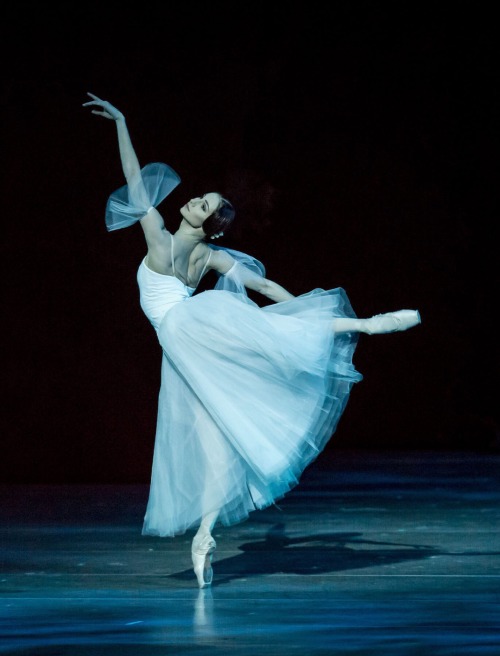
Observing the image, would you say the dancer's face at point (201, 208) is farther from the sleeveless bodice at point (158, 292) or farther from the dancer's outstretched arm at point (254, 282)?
the dancer's outstretched arm at point (254, 282)

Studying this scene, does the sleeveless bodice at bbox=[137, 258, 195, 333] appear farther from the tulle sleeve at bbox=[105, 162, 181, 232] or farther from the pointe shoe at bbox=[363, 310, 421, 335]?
the pointe shoe at bbox=[363, 310, 421, 335]

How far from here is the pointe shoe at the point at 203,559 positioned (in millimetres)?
4152

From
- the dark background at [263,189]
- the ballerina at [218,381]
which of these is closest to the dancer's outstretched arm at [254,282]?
the ballerina at [218,381]

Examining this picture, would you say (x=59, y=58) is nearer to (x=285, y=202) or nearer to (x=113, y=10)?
(x=113, y=10)

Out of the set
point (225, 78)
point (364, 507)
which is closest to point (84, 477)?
point (364, 507)

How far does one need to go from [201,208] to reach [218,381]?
1.95 ft

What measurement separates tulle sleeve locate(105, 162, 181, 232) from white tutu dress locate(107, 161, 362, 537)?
Result: 0.61 feet

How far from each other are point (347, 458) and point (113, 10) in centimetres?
387

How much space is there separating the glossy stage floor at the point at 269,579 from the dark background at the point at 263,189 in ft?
3.16

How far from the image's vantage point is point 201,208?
4.39 meters

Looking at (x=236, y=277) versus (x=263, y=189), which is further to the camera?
(x=263, y=189)

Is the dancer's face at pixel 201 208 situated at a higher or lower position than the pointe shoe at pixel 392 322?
higher

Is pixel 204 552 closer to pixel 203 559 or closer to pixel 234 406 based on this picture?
pixel 203 559

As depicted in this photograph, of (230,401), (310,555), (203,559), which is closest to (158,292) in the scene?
(230,401)
